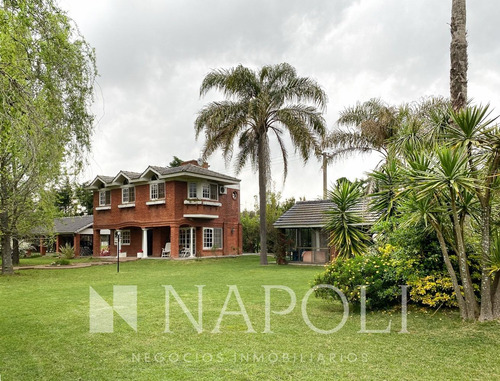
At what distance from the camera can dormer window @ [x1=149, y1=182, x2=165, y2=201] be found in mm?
30703

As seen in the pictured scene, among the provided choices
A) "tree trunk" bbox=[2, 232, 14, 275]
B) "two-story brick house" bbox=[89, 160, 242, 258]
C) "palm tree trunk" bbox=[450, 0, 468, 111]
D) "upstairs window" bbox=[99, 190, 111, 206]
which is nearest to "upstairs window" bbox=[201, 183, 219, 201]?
"two-story brick house" bbox=[89, 160, 242, 258]

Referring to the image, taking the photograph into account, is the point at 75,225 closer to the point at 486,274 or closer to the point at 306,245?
the point at 306,245

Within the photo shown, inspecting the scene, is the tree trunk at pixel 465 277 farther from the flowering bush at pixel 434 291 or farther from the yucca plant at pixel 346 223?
the yucca plant at pixel 346 223

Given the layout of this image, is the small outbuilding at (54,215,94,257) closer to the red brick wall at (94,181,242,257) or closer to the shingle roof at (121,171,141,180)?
the red brick wall at (94,181,242,257)

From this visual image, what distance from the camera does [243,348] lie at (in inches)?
257

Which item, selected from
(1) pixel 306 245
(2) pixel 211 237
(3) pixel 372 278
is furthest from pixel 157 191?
(3) pixel 372 278

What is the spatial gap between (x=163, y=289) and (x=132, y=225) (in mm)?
19416

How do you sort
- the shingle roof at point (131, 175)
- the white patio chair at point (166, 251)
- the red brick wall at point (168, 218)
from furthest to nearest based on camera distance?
the shingle roof at point (131, 175) → the white patio chair at point (166, 251) → the red brick wall at point (168, 218)

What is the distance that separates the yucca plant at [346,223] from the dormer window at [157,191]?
20804mm

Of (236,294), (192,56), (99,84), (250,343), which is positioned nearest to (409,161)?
(250,343)

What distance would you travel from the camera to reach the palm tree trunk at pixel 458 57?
9250 mm

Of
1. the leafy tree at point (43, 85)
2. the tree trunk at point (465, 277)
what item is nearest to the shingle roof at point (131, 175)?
the leafy tree at point (43, 85)

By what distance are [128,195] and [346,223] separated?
25.0 metres

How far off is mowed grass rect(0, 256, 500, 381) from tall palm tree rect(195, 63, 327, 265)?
590 inches
